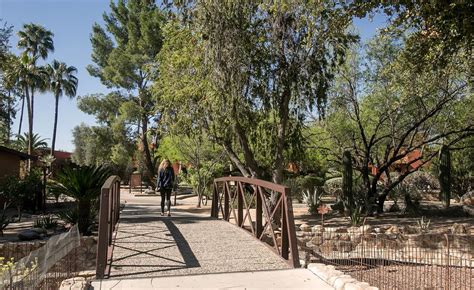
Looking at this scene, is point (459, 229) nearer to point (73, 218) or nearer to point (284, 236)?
point (284, 236)

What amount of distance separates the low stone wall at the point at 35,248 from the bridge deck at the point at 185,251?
1283 mm

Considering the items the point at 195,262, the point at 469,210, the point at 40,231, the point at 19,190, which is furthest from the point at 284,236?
the point at 469,210

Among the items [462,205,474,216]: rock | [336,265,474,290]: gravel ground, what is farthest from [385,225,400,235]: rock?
[462,205,474,216]: rock

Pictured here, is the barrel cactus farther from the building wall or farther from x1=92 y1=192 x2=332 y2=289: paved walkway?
the building wall

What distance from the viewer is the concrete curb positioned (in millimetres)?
5266

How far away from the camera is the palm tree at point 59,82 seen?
4684 cm

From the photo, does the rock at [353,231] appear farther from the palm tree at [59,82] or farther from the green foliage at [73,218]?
the palm tree at [59,82]

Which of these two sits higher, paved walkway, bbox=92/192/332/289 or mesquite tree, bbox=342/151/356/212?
mesquite tree, bbox=342/151/356/212

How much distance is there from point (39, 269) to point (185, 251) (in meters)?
3.07


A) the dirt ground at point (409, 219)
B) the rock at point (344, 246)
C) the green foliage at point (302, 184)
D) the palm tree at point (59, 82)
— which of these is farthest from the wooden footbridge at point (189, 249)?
the palm tree at point (59, 82)

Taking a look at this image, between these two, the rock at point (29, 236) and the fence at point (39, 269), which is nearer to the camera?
the fence at point (39, 269)

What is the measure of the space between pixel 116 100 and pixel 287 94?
2818 centimetres

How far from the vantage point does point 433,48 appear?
443 inches

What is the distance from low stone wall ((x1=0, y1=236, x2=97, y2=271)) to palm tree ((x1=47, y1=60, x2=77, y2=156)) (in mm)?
38348
